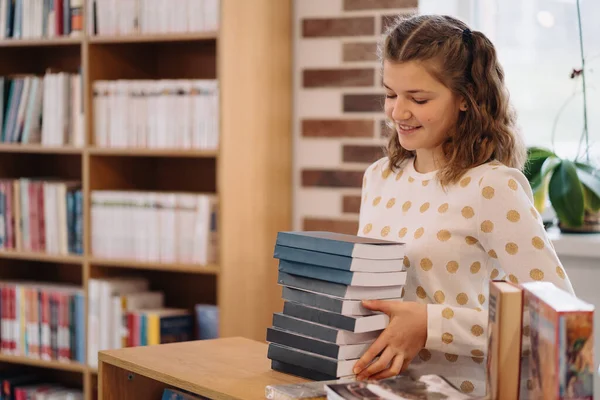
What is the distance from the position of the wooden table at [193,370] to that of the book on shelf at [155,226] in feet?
3.36

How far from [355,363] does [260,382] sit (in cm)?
18

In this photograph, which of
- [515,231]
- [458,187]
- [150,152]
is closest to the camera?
[515,231]

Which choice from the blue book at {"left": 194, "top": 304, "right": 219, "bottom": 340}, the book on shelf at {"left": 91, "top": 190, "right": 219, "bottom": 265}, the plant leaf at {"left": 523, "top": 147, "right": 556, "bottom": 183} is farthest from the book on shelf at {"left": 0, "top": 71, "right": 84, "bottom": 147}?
the plant leaf at {"left": 523, "top": 147, "right": 556, "bottom": 183}

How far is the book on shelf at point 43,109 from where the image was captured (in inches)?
122

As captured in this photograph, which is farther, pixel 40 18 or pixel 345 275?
pixel 40 18

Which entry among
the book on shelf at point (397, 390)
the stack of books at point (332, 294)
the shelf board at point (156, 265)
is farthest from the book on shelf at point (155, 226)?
the book on shelf at point (397, 390)

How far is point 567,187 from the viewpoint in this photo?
2.50 metres

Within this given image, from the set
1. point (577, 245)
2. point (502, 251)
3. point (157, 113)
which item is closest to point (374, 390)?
point (502, 251)

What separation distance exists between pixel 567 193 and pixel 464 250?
982mm

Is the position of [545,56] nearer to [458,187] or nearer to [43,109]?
[458,187]

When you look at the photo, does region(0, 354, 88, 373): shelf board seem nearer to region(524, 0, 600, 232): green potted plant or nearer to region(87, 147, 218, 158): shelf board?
region(87, 147, 218, 158): shelf board

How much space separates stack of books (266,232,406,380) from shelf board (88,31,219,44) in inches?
56.3

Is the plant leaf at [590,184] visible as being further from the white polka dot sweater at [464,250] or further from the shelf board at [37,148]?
the shelf board at [37,148]

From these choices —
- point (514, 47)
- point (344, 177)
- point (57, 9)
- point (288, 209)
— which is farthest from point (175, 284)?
point (514, 47)
